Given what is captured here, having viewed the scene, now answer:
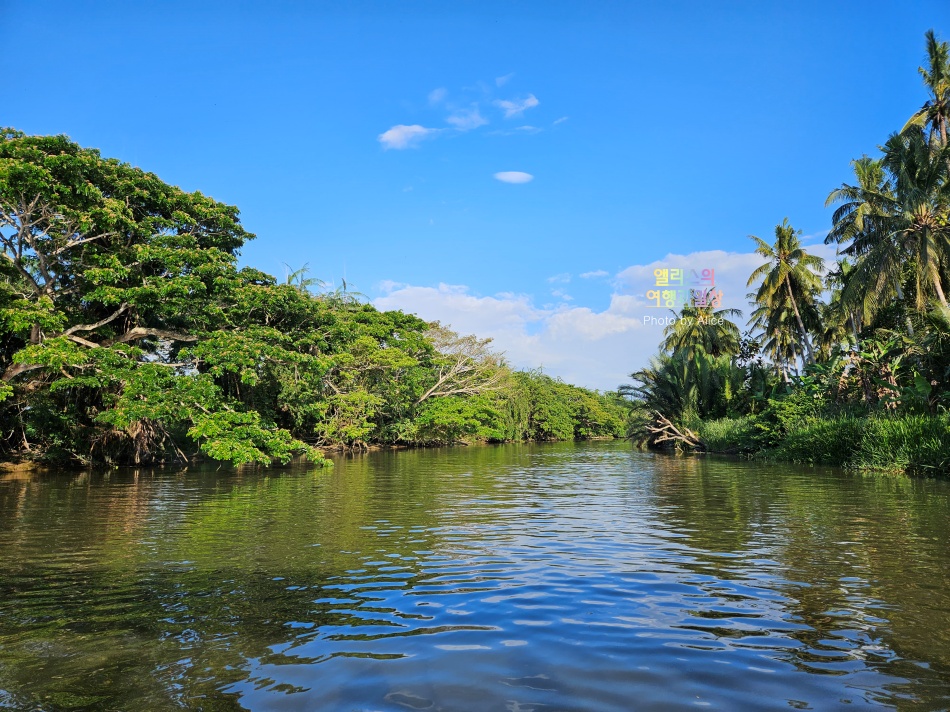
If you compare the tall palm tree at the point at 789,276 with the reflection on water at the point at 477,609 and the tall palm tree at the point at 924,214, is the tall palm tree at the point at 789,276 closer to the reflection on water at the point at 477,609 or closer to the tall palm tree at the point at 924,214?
the tall palm tree at the point at 924,214

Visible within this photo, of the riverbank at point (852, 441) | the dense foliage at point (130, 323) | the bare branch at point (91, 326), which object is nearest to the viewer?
the riverbank at point (852, 441)

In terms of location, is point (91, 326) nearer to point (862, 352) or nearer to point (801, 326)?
point (862, 352)

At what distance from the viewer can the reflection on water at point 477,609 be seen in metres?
3.28

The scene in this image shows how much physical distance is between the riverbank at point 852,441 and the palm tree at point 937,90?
16.8 m

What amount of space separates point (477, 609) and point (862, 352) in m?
21.7

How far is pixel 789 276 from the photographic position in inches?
1428

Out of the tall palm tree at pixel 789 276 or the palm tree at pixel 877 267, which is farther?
the tall palm tree at pixel 789 276

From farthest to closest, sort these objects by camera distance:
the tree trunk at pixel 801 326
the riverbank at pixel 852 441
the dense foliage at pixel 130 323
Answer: the tree trunk at pixel 801 326 < the dense foliage at pixel 130 323 < the riverbank at pixel 852 441

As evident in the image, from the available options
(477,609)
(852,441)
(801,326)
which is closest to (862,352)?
(852,441)

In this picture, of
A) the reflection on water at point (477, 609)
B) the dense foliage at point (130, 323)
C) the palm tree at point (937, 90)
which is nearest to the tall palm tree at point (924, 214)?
the palm tree at point (937, 90)

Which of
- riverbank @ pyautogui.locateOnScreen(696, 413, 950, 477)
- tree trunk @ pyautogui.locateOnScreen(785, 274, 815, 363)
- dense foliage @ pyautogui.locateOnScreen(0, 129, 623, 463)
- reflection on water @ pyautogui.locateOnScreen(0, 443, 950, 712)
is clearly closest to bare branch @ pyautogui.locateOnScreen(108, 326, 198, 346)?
dense foliage @ pyautogui.locateOnScreen(0, 129, 623, 463)

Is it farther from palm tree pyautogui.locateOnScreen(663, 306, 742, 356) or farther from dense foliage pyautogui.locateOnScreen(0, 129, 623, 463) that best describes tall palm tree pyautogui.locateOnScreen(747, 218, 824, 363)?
dense foliage pyautogui.locateOnScreen(0, 129, 623, 463)

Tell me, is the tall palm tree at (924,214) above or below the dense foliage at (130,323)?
above

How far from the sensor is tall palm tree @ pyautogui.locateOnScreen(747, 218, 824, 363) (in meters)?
36.0
